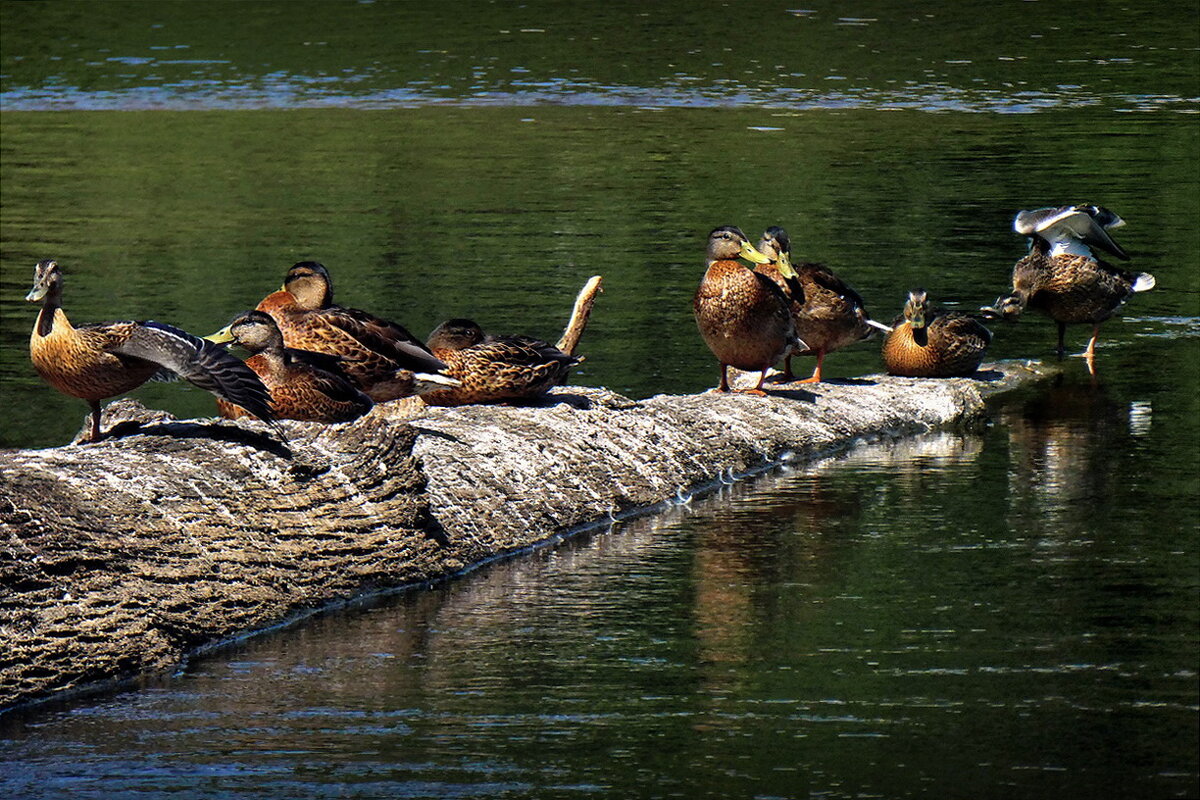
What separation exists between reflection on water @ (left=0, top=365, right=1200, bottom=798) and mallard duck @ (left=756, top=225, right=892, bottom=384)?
285cm

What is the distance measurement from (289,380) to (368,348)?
771 mm

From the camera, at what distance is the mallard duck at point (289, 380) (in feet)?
34.8

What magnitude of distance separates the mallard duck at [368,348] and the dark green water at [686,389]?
1.54 meters

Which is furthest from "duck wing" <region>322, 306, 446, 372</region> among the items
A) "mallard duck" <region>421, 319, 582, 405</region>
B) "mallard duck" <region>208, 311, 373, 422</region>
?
"mallard duck" <region>208, 311, 373, 422</region>

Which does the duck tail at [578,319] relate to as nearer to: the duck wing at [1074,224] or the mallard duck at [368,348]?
the mallard duck at [368,348]

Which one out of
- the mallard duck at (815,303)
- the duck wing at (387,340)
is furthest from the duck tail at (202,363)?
the mallard duck at (815,303)

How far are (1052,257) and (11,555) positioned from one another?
1006 centimetres

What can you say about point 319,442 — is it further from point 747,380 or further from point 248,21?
point 248,21

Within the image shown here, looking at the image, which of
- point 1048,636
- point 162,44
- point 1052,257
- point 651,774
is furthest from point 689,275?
point 162,44

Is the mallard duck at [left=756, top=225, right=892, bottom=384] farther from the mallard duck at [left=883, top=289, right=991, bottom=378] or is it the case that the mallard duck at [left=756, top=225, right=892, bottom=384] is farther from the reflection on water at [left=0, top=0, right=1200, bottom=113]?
the reflection on water at [left=0, top=0, right=1200, bottom=113]

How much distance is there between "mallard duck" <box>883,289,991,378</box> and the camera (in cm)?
1436

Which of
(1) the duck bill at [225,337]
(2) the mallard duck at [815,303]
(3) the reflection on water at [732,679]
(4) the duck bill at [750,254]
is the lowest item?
(3) the reflection on water at [732,679]

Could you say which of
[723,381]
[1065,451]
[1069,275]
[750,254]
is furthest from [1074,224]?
[723,381]

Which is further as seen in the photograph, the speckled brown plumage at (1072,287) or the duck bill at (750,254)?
the speckled brown plumage at (1072,287)
